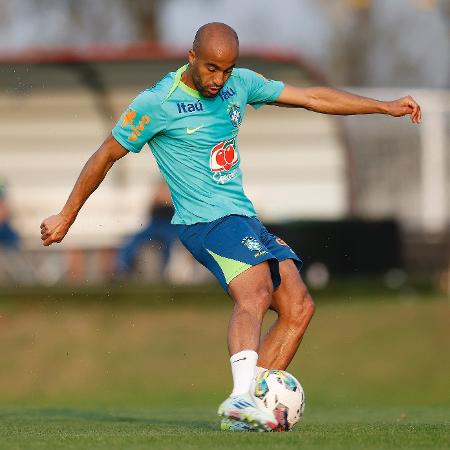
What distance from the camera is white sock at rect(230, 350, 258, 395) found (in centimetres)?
848

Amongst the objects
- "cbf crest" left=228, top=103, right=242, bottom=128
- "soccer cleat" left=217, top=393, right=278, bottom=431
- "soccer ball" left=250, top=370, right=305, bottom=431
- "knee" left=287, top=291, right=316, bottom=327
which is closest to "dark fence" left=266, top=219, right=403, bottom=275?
"knee" left=287, top=291, right=316, bottom=327

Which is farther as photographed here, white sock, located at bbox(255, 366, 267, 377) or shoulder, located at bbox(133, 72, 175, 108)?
shoulder, located at bbox(133, 72, 175, 108)

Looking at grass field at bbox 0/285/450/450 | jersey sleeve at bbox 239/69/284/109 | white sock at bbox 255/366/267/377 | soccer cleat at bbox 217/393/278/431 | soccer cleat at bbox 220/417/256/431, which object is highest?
jersey sleeve at bbox 239/69/284/109

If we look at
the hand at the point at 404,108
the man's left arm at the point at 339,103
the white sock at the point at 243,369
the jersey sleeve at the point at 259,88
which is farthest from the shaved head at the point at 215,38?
the white sock at the point at 243,369

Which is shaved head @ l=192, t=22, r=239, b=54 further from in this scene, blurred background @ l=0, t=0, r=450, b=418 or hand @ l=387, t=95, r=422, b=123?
blurred background @ l=0, t=0, r=450, b=418

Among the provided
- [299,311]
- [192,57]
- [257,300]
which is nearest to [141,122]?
[192,57]

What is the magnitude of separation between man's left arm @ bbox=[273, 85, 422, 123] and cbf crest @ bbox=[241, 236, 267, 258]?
46.4 inches

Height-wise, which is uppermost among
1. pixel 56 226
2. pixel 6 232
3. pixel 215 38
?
pixel 215 38

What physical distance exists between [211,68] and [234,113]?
476mm

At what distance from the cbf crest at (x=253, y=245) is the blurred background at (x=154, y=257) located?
9.76 meters

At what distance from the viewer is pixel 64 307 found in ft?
70.1

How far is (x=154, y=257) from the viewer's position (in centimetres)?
2278

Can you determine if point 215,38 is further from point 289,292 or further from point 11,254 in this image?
point 11,254

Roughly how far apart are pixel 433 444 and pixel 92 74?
1593 cm
